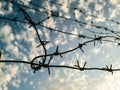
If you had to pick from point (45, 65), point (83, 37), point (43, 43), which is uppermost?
point (43, 43)

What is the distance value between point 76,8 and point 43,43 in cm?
468

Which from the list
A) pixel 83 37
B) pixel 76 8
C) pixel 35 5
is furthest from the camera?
pixel 76 8

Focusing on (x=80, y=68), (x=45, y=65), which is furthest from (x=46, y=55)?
(x=80, y=68)

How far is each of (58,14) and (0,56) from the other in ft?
12.6

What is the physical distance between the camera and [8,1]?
500cm

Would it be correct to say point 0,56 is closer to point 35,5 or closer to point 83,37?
point 83,37

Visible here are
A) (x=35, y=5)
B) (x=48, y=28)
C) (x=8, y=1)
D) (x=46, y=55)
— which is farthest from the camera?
(x=35, y=5)

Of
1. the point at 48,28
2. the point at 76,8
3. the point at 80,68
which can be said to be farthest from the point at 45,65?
the point at 76,8

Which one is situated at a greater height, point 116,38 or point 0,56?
point 0,56

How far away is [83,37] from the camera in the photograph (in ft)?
17.5

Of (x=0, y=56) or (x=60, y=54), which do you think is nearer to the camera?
(x=0, y=56)

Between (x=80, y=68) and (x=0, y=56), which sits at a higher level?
(x=0, y=56)

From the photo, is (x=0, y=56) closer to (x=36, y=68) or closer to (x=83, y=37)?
(x=36, y=68)

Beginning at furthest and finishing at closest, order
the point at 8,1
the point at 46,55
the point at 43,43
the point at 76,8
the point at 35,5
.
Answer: the point at 76,8 → the point at 35,5 → the point at 8,1 → the point at 43,43 → the point at 46,55
